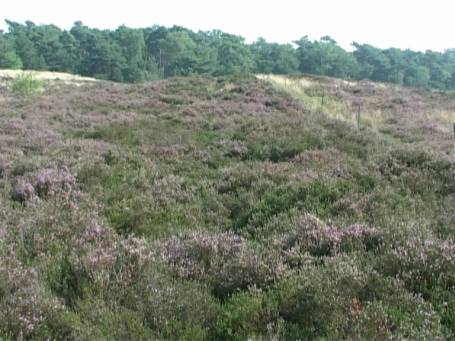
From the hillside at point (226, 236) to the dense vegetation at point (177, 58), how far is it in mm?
76694

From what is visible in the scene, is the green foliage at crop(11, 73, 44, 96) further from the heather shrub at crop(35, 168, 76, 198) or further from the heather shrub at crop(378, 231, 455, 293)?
the heather shrub at crop(378, 231, 455, 293)

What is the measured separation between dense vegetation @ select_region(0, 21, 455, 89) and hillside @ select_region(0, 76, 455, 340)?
76.7 meters

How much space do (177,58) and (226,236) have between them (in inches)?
3749

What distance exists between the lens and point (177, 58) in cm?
9888

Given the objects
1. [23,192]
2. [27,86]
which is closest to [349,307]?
[23,192]

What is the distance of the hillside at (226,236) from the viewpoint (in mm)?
4648

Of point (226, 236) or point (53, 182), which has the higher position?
point (226, 236)

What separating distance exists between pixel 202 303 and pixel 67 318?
133cm

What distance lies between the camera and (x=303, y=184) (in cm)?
940

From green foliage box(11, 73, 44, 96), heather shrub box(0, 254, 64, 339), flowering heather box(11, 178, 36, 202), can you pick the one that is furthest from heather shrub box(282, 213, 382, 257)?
green foliage box(11, 73, 44, 96)

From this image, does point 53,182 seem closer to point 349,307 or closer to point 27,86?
point 349,307

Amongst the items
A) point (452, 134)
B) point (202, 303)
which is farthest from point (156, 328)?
point (452, 134)

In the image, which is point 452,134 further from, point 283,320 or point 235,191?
point 283,320

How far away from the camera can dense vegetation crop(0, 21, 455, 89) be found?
90688mm
